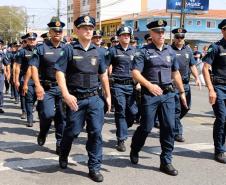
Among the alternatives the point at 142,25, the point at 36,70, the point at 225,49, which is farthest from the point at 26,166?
the point at 142,25

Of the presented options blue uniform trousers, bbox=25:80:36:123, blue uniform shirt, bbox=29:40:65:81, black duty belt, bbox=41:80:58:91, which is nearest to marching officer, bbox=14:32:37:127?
blue uniform trousers, bbox=25:80:36:123

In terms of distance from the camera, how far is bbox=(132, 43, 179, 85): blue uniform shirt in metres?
5.68

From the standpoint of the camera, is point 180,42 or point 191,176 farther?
point 180,42

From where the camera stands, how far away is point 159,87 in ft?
18.5

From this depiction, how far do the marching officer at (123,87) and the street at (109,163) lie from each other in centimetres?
39

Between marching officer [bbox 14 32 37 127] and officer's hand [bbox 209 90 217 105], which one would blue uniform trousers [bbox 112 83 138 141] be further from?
marching officer [bbox 14 32 37 127]

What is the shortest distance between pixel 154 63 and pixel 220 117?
1.42 meters

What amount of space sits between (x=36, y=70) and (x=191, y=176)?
310cm

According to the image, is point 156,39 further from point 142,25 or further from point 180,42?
point 142,25

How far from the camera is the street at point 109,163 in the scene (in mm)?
5359

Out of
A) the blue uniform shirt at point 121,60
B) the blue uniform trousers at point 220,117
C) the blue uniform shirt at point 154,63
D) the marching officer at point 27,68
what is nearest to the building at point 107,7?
the marching officer at point 27,68

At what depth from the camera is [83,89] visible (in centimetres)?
543

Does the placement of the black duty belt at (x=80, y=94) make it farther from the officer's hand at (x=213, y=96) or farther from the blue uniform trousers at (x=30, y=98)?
the blue uniform trousers at (x=30, y=98)

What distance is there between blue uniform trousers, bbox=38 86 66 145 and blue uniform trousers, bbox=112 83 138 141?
0.94 metres
